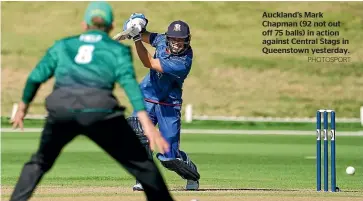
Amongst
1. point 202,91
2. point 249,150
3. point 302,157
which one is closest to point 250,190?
point 302,157

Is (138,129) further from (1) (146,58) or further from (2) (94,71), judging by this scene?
(2) (94,71)

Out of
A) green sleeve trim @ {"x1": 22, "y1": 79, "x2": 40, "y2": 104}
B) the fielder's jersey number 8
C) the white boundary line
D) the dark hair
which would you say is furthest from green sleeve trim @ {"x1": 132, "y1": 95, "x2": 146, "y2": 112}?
the white boundary line

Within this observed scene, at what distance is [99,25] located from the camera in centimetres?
796

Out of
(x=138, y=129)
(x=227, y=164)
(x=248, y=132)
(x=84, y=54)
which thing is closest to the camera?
(x=84, y=54)

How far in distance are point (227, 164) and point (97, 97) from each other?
36.4 ft

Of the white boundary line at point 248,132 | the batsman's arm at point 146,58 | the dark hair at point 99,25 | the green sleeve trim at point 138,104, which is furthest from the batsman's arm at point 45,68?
the white boundary line at point 248,132

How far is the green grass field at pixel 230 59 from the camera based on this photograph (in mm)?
44281

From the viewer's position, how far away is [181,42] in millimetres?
11969

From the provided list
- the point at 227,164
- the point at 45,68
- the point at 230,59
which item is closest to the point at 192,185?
the point at 45,68

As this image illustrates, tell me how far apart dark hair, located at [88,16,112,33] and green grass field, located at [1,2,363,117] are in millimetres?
34167

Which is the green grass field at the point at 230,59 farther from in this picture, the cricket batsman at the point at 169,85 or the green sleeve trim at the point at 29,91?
the green sleeve trim at the point at 29,91

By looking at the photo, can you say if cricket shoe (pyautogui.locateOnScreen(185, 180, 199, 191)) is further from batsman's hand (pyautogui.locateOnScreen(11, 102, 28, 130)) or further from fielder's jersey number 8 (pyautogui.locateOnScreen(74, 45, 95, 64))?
fielder's jersey number 8 (pyautogui.locateOnScreen(74, 45, 95, 64))

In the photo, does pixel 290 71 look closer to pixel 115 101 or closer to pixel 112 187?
pixel 112 187

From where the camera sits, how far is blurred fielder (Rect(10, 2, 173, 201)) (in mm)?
7730
